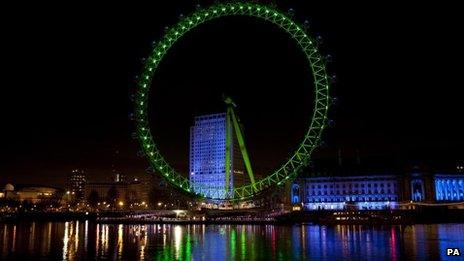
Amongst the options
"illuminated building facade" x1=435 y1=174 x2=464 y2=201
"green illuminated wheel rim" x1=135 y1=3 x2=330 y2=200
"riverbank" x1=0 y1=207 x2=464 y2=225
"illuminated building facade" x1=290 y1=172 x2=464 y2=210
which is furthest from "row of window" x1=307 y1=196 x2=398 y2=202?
"green illuminated wheel rim" x1=135 y1=3 x2=330 y2=200

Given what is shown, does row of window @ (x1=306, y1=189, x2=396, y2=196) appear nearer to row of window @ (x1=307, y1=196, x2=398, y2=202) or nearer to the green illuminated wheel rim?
row of window @ (x1=307, y1=196, x2=398, y2=202)

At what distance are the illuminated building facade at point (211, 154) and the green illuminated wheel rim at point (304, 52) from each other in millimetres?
57297

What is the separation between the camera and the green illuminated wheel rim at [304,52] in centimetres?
3916

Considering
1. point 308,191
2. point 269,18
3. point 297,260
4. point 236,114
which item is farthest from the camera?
point 308,191

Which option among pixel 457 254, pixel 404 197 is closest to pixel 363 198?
pixel 404 197

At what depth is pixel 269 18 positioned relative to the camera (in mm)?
38969

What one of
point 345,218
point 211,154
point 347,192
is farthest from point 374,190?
point 345,218

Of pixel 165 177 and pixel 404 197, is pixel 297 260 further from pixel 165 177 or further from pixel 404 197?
pixel 404 197

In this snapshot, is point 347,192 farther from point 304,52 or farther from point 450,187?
point 304,52

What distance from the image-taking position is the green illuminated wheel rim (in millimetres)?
39156

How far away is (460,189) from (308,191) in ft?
96.0

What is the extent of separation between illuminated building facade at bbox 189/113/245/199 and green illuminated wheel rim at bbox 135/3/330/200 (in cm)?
5730

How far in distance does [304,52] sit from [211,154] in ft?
237

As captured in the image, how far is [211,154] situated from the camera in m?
110
